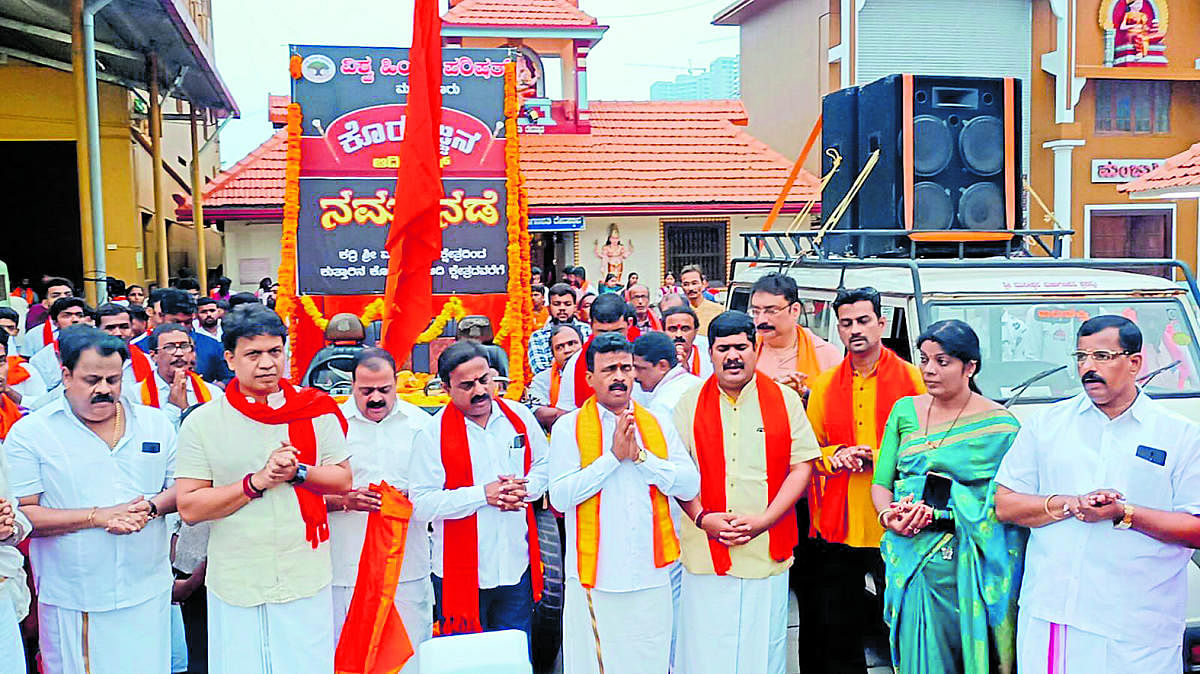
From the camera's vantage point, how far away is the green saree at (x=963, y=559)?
4.11 metres

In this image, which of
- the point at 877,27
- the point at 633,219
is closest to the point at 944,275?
the point at 633,219

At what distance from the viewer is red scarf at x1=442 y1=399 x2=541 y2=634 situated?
4551 mm

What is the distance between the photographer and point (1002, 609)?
4.12 metres

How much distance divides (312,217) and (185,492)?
446 centimetres

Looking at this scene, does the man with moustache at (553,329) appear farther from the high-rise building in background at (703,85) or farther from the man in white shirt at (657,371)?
the high-rise building in background at (703,85)

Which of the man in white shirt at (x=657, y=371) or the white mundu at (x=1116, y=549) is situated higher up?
the man in white shirt at (x=657, y=371)

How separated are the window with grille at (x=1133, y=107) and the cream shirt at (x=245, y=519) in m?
22.8

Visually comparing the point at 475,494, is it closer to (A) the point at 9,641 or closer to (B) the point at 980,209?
(A) the point at 9,641

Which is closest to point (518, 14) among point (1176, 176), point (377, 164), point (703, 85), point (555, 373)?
point (1176, 176)

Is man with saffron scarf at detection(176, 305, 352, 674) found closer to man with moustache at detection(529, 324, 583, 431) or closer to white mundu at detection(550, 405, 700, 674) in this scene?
white mundu at detection(550, 405, 700, 674)

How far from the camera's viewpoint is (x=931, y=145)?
7.29 metres

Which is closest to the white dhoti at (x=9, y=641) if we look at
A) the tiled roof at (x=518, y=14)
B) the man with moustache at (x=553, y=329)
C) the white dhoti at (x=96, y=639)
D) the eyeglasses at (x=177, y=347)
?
the white dhoti at (x=96, y=639)

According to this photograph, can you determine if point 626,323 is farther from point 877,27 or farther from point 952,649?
point 877,27

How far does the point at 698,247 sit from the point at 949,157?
39.2ft
